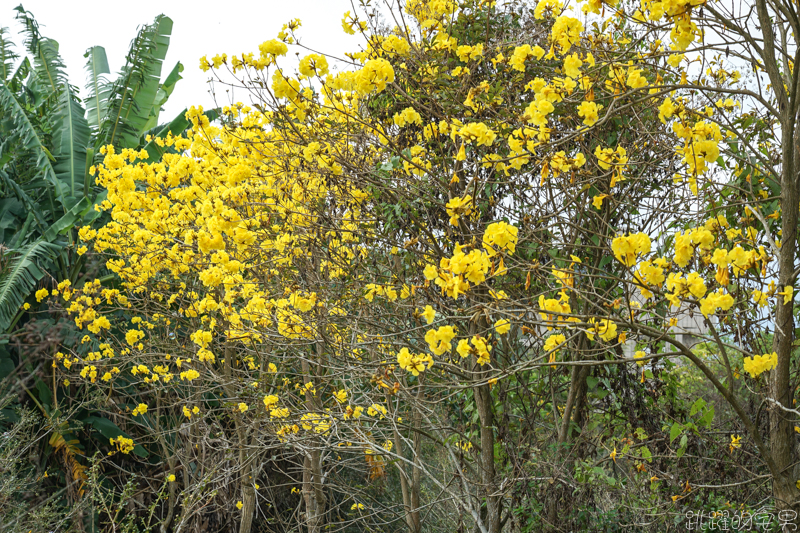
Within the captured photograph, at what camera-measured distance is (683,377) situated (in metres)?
8.08

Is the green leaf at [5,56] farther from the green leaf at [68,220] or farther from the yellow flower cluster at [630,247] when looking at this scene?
the yellow flower cluster at [630,247]

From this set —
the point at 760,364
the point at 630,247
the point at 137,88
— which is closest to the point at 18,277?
the point at 137,88

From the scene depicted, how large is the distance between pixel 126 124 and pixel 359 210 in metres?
5.81

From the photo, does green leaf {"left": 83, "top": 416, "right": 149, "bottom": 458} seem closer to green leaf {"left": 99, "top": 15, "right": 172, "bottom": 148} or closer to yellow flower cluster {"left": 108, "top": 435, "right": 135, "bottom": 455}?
yellow flower cluster {"left": 108, "top": 435, "right": 135, "bottom": 455}

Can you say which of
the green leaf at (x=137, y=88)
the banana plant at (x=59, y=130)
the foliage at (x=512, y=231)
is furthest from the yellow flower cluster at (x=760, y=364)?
the green leaf at (x=137, y=88)

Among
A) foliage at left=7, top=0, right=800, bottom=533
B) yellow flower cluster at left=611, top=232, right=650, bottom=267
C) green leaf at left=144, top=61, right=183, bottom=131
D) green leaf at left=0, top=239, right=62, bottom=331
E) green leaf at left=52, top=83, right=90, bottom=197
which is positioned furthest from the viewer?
green leaf at left=144, top=61, right=183, bottom=131

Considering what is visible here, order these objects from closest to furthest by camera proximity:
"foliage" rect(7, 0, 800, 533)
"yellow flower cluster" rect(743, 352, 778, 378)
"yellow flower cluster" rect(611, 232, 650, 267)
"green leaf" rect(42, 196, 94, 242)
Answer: "yellow flower cluster" rect(611, 232, 650, 267) → "yellow flower cluster" rect(743, 352, 778, 378) → "foliage" rect(7, 0, 800, 533) → "green leaf" rect(42, 196, 94, 242)

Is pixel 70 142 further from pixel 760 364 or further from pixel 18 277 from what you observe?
pixel 760 364

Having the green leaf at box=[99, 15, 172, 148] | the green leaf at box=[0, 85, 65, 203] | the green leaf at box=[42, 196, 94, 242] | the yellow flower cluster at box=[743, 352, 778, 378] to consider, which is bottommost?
the yellow flower cluster at box=[743, 352, 778, 378]

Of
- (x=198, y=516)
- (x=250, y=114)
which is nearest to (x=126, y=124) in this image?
(x=250, y=114)

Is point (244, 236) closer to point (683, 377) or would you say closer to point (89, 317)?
point (89, 317)

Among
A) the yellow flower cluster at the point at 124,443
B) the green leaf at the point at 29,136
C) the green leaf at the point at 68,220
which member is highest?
the green leaf at the point at 29,136

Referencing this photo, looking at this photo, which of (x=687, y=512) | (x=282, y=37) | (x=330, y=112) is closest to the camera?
(x=282, y=37)

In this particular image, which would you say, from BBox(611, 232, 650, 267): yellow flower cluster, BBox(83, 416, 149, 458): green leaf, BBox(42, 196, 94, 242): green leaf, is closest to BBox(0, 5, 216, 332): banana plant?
BBox(42, 196, 94, 242): green leaf
